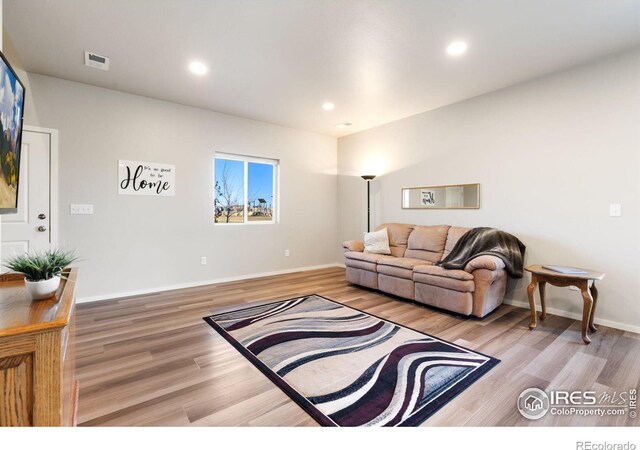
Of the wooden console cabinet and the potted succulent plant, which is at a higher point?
the potted succulent plant

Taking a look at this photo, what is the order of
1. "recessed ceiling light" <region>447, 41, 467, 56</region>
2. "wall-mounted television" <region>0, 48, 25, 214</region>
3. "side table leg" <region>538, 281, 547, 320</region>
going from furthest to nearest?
"side table leg" <region>538, 281, 547, 320</region>, "recessed ceiling light" <region>447, 41, 467, 56</region>, "wall-mounted television" <region>0, 48, 25, 214</region>

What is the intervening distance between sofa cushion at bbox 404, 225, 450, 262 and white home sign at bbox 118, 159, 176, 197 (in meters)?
3.55

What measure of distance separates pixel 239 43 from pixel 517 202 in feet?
11.7

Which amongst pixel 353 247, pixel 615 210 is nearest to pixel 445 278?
pixel 353 247

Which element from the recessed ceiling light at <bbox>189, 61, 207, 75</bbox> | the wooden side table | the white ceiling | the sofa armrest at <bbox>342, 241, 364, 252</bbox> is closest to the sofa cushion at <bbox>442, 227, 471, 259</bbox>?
the wooden side table

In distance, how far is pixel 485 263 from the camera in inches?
116

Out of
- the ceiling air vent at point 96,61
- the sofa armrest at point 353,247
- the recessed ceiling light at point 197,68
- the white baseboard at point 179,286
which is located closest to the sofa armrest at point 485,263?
the sofa armrest at point 353,247

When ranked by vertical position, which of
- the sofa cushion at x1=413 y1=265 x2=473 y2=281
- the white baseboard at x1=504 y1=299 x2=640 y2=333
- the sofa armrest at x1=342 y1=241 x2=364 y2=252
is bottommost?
the white baseboard at x1=504 y1=299 x2=640 y2=333

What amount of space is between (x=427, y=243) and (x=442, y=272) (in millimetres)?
891

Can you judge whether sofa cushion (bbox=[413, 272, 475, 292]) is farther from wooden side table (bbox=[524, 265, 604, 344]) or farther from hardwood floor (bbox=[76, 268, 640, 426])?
wooden side table (bbox=[524, 265, 604, 344])

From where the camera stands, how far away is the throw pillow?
4.45 metres

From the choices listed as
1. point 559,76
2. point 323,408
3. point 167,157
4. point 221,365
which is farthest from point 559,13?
point 167,157

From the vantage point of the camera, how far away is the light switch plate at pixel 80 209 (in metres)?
3.43

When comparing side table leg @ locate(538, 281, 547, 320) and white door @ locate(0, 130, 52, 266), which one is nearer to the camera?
side table leg @ locate(538, 281, 547, 320)
